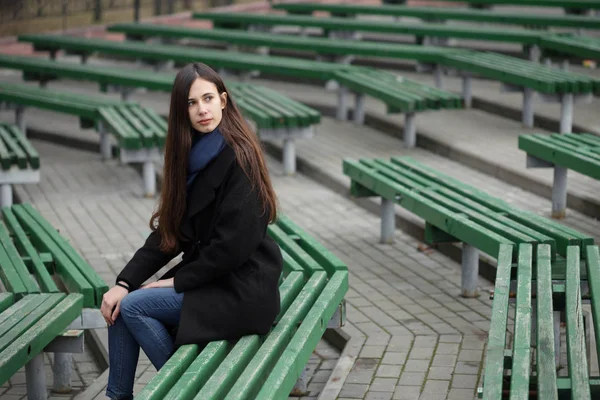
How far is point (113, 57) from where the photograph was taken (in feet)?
61.9

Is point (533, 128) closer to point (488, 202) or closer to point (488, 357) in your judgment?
point (488, 202)

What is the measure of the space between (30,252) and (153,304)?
195 cm

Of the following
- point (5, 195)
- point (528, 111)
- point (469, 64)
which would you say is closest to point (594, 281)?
point (5, 195)

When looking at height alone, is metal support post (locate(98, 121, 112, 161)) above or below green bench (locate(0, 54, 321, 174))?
below

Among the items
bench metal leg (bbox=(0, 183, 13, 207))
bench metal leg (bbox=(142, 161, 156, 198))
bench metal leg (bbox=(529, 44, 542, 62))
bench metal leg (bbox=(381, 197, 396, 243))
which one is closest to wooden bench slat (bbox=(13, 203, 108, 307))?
bench metal leg (bbox=(0, 183, 13, 207))

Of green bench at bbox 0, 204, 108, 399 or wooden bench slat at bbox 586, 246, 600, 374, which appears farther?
green bench at bbox 0, 204, 108, 399

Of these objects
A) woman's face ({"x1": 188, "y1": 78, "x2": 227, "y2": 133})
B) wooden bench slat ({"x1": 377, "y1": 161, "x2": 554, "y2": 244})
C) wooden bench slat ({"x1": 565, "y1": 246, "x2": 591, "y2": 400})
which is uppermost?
woman's face ({"x1": 188, "y1": 78, "x2": 227, "y2": 133})

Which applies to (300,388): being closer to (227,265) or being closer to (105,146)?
(227,265)

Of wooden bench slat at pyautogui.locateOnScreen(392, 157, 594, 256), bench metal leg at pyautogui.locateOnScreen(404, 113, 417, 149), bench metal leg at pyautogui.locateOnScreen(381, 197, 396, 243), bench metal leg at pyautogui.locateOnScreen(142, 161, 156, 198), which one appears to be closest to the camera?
wooden bench slat at pyautogui.locateOnScreen(392, 157, 594, 256)

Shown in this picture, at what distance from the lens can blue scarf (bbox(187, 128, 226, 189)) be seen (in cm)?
429

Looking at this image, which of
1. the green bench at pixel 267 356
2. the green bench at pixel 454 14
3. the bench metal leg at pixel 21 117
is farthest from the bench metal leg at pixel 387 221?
the green bench at pixel 454 14

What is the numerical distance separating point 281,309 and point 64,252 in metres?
1.78

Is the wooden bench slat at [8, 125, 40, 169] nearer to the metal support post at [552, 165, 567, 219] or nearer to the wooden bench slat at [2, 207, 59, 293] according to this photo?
the wooden bench slat at [2, 207, 59, 293]

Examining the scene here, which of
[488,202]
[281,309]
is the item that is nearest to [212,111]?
[281,309]
